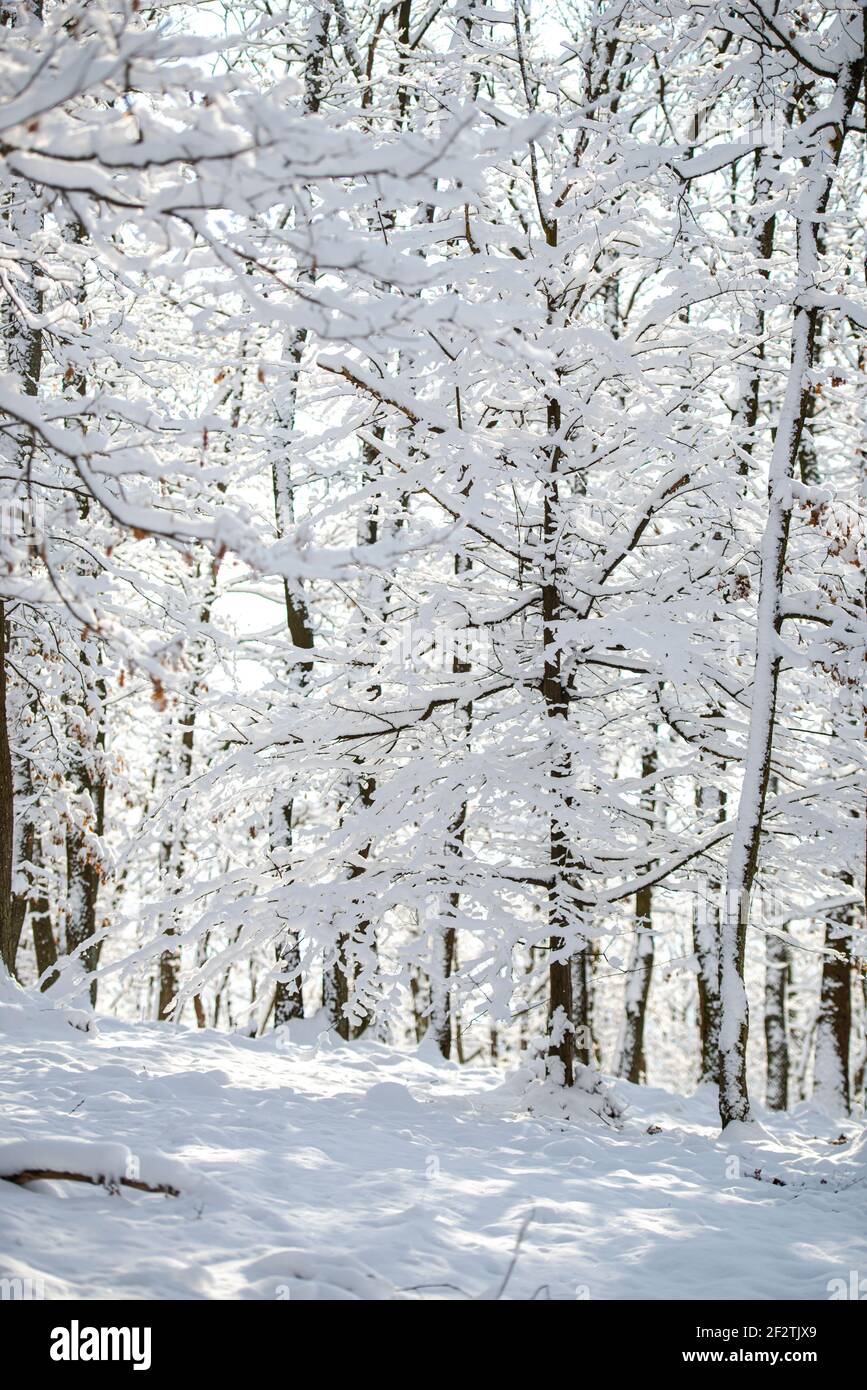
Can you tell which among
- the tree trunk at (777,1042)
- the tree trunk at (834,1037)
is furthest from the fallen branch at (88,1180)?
the tree trunk at (777,1042)

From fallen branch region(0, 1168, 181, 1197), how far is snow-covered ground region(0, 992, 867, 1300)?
0.10ft

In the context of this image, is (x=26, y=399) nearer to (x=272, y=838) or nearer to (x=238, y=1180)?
(x=238, y=1180)

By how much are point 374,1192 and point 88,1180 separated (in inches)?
58.8

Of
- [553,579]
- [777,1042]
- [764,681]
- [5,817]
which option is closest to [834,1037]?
[777,1042]

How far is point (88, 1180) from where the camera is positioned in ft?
12.7

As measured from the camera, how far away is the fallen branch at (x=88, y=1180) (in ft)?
12.4

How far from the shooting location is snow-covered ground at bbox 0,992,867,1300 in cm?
340

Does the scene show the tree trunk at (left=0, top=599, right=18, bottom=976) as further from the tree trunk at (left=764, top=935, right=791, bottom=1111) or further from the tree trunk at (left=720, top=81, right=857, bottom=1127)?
the tree trunk at (left=764, top=935, right=791, bottom=1111)

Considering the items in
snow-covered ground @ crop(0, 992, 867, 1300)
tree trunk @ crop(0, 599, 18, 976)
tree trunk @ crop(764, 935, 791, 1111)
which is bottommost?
tree trunk @ crop(764, 935, 791, 1111)

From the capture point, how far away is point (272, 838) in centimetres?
1184

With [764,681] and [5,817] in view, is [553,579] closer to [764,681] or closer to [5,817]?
[764,681]

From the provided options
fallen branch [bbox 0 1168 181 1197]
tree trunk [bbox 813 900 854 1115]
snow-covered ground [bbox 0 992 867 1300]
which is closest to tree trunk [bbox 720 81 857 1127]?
snow-covered ground [bbox 0 992 867 1300]

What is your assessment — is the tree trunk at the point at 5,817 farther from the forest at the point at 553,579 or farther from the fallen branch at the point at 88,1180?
the fallen branch at the point at 88,1180
